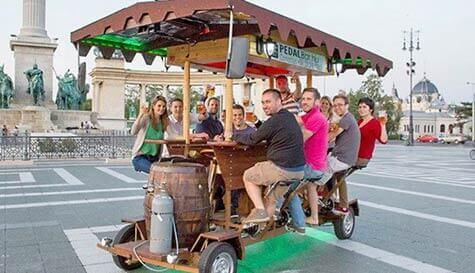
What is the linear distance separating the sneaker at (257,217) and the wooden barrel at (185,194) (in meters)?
0.57

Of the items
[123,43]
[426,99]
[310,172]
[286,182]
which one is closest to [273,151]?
[286,182]

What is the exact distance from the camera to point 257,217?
551 centimetres

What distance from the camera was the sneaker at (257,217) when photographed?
18.0 ft

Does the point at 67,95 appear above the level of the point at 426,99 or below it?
below

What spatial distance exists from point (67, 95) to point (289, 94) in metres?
37.5

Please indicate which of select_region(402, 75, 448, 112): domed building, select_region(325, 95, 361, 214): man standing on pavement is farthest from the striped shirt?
select_region(402, 75, 448, 112): domed building

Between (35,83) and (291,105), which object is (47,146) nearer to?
(35,83)

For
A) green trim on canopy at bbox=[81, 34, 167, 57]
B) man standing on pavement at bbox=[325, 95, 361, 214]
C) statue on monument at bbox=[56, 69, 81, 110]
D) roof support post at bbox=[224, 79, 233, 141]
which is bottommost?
man standing on pavement at bbox=[325, 95, 361, 214]

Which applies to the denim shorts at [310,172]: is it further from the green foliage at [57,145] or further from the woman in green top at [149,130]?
the green foliage at [57,145]

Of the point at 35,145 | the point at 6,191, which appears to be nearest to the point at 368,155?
the point at 6,191

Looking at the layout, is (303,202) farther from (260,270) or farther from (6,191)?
(6,191)

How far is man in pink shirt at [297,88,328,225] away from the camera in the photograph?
245 inches

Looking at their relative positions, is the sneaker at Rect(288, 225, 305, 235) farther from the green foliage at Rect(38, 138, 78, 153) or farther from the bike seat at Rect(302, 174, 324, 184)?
the green foliage at Rect(38, 138, 78, 153)

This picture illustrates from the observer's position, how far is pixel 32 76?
115 feet
